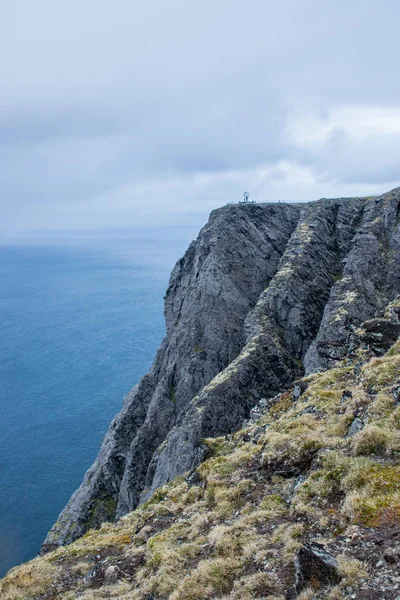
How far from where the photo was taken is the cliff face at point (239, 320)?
66.1m

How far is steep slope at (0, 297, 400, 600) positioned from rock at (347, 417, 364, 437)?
0.06 m

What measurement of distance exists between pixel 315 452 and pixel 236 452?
740 cm

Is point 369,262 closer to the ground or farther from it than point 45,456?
farther from it

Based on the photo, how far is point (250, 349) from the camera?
230ft

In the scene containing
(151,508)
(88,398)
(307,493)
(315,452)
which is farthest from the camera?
(88,398)

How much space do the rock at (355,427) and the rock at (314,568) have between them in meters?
8.83

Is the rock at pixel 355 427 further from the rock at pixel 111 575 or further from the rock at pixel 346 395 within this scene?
the rock at pixel 111 575

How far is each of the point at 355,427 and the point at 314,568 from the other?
32.3 ft

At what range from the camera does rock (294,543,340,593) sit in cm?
1252

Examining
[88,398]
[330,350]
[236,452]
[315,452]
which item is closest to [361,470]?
[315,452]

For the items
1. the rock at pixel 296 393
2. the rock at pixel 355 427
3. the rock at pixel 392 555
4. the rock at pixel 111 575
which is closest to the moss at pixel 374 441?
the rock at pixel 355 427

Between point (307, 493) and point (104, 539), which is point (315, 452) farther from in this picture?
point (104, 539)

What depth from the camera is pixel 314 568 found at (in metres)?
12.9

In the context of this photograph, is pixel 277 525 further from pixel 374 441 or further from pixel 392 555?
pixel 392 555
